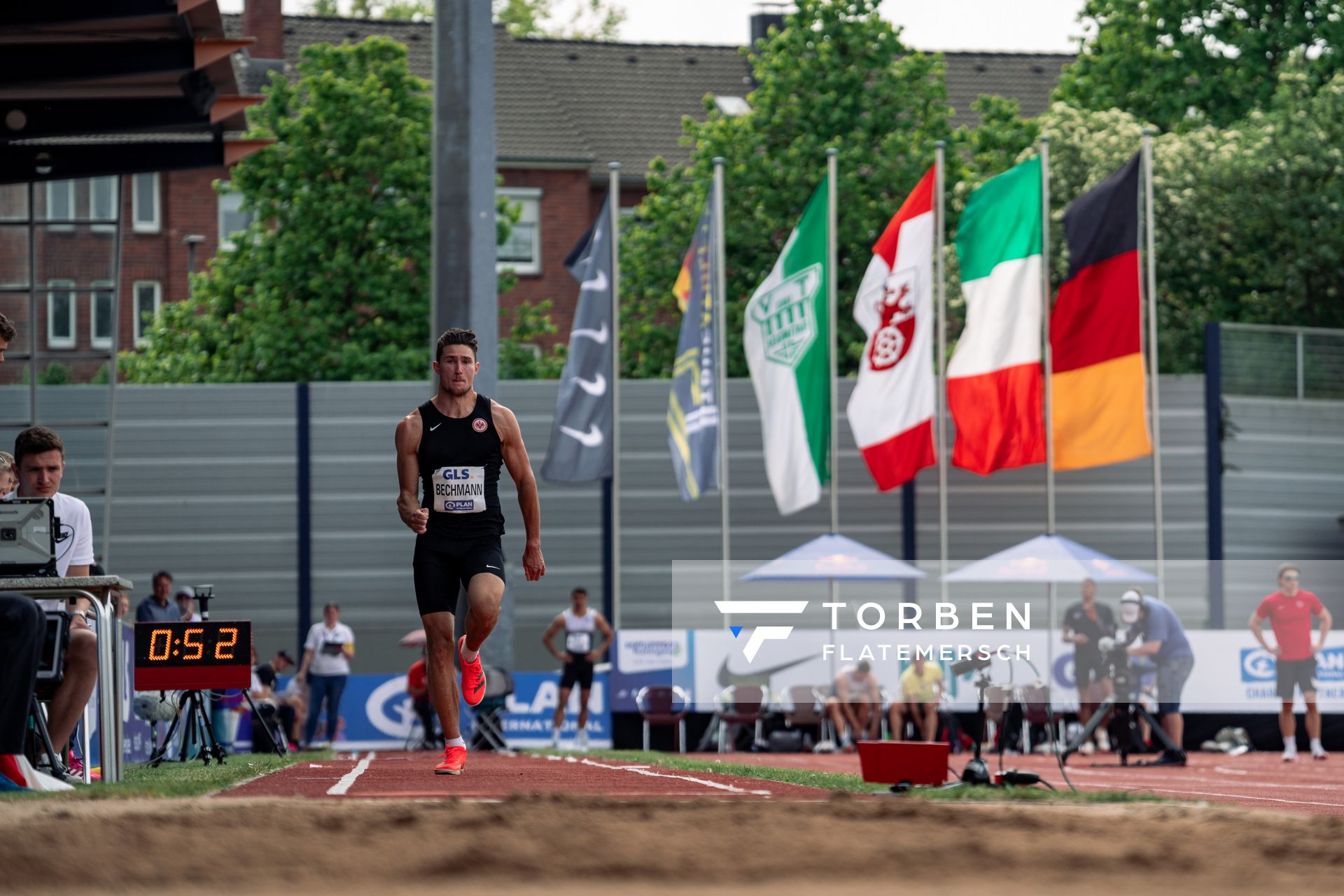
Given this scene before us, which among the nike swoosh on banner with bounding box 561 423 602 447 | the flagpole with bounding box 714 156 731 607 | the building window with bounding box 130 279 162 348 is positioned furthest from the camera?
the building window with bounding box 130 279 162 348

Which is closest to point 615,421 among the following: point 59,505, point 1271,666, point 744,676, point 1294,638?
point 744,676

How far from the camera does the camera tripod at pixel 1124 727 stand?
65.5ft

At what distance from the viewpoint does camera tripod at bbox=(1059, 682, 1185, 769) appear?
20.0 m

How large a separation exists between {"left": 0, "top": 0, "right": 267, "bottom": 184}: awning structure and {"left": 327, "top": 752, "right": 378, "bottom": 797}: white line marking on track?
Result: 230 inches

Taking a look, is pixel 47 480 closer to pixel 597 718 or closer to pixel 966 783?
pixel 966 783

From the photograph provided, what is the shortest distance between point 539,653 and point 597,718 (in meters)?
4.20

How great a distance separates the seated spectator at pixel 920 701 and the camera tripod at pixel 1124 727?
6.03ft

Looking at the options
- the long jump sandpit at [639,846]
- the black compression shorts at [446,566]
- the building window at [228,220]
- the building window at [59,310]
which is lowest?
the long jump sandpit at [639,846]

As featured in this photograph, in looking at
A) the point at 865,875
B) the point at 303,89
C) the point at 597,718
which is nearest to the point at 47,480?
the point at 865,875

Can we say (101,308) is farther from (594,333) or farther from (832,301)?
(832,301)

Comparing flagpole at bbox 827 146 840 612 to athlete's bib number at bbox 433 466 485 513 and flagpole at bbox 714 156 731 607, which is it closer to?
flagpole at bbox 714 156 731 607

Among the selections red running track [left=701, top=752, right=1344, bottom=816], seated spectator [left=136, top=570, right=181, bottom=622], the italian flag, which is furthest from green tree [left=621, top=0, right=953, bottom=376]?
seated spectator [left=136, top=570, right=181, bottom=622]

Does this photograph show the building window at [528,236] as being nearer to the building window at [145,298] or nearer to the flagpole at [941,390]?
the building window at [145,298]

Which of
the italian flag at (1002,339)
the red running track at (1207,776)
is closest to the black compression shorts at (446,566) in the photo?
the red running track at (1207,776)
